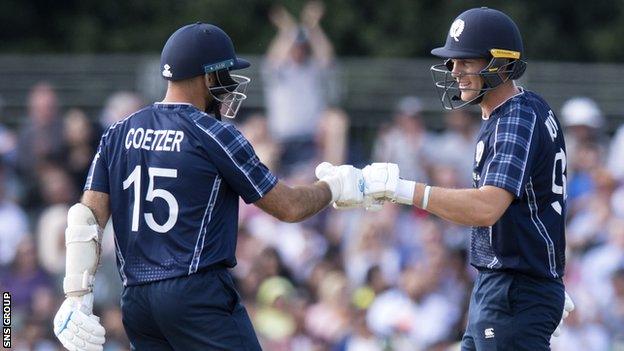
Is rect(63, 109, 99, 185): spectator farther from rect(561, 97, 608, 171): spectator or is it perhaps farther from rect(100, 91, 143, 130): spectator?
rect(561, 97, 608, 171): spectator

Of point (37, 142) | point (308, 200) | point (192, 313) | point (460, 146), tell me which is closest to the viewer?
point (192, 313)

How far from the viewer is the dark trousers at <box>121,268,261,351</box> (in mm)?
6895

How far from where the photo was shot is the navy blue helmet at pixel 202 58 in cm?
708

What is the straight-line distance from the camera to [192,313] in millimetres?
6898

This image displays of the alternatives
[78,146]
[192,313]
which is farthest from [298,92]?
[192,313]

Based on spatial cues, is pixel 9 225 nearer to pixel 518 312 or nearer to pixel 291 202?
pixel 291 202

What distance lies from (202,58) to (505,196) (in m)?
1.68

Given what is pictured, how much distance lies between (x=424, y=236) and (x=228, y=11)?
8602 mm

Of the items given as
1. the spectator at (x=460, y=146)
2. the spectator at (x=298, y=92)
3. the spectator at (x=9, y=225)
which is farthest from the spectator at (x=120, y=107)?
the spectator at (x=460, y=146)

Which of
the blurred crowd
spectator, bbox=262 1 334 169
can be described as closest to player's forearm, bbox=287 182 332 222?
the blurred crowd

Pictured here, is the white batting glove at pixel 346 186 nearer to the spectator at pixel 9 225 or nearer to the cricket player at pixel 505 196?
the cricket player at pixel 505 196

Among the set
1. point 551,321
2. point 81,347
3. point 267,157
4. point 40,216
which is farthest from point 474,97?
point 40,216

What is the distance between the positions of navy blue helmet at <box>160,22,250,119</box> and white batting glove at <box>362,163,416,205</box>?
2.82 ft

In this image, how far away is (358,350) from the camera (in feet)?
38.1
